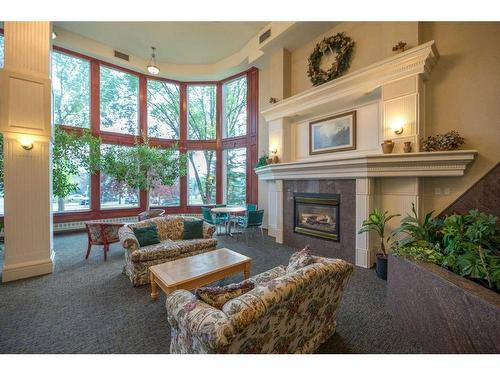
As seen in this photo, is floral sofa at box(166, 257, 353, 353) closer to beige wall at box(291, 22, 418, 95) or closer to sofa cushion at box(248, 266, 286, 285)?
sofa cushion at box(248, 266, 286, 285)

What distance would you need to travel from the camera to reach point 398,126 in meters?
3.73

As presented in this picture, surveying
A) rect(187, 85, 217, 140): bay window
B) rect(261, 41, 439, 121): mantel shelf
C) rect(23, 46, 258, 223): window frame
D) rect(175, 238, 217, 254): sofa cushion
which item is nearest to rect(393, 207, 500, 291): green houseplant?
rect(261, 41, 439, 121): mantel shelf

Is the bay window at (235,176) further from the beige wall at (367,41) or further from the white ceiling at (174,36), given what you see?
the white ceiling at (174,36)

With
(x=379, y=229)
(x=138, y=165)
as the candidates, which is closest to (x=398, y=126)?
(x=379, y=229)

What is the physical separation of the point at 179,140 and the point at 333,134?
5469 mm

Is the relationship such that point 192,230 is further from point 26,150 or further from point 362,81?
point 362,81

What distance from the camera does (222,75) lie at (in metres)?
7.66

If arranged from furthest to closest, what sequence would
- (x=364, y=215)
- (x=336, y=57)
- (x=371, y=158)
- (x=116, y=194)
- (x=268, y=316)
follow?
(x=116, y=194)
(x=336, y=57)
(x=364, y=215)
(x=371, y=158)
(x=268, y=316)

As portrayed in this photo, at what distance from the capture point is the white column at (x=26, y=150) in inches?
126

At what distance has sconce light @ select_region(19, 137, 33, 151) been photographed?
3.28 metres

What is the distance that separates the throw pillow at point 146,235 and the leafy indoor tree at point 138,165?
3.30 m

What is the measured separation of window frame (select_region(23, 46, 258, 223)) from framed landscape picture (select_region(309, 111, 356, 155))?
224cm

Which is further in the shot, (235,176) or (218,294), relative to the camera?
(235,176)

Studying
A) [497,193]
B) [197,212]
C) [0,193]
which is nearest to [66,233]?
[0,193]
